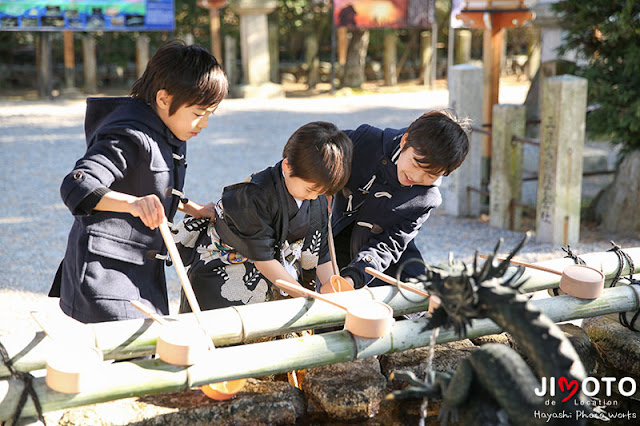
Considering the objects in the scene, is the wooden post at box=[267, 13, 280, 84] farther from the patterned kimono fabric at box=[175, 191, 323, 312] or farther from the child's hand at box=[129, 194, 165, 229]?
the child's hand at box=[129, 194, 165, 229]

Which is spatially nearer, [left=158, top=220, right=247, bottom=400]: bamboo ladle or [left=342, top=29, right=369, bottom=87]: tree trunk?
[left=158, top=220, right=247, bottom=400]: bamboo ladle

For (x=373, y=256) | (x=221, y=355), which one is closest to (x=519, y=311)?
(x=221, y=355)

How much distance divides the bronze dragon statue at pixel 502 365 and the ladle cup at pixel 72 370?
26.9 inches

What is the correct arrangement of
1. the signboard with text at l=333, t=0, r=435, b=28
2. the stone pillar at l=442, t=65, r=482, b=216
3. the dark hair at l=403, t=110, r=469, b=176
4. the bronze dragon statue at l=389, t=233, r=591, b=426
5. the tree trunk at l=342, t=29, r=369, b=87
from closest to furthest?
the bronze dragon statue at l=389, t=233, r=591, b=426
the dark hair at l=403, t=110, r=469, b=176
the stone pillar at l=442, t=65, r=482, b=216
the signboard with text at l=333, t=0, r=435, b=28
the tree trunk at l=342, t=29, r=369, b=87

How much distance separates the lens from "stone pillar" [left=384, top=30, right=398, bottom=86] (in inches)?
571

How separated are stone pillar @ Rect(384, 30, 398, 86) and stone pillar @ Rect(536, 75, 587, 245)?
10253 millimetres

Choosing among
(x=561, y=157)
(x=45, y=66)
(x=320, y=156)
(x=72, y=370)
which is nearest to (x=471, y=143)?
(x=561, y=157)

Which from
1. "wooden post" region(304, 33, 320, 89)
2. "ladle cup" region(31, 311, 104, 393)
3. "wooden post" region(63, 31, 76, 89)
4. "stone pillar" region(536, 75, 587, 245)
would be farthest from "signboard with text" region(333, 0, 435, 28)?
"ladle cup" region(31, 311, 104, 393)

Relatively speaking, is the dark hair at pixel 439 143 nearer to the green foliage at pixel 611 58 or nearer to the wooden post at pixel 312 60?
the green foliage at pixel 611 58

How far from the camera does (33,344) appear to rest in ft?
5.99

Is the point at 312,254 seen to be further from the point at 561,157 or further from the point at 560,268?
the point at 561,157

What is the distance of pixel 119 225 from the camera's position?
2184 millimetres

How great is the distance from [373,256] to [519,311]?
3.68 feet

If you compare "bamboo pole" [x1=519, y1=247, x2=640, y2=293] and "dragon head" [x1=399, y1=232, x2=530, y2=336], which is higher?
"dragon head" [x1=399, y1=232, x2=530, y2=336]
